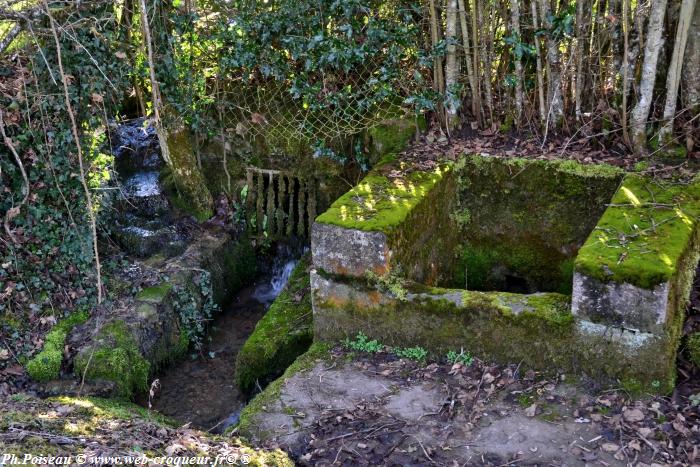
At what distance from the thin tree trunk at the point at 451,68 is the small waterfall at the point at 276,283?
251cm

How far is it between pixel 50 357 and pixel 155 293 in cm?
115

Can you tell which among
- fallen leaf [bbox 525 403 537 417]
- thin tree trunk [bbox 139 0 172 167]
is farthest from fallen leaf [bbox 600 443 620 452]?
thin tree trunk [bbox 139 0 172 167]

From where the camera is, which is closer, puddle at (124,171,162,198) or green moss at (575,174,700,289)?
green moss at (575,174,700,289)

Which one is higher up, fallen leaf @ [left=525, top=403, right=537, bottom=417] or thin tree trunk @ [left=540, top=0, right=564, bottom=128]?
thin tree trunk @ [left=540, top=0, right=564, bottom=128]

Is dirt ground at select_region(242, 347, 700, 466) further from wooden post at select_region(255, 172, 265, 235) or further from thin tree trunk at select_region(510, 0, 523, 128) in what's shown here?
wooden post at select_region(255, 172, 265, 235)

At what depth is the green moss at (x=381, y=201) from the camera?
5043mm

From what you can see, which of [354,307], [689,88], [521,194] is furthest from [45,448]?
[689,88]

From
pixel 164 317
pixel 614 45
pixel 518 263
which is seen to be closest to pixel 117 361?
pixel 164 317

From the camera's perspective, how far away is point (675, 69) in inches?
227

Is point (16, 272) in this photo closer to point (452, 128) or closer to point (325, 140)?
point (325, 140)

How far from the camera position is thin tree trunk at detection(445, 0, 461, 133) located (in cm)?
643

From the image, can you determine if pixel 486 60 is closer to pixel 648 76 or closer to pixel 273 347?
pixel 648 76

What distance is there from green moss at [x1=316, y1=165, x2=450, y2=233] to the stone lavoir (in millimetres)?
17

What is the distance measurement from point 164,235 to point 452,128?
3.35 m
